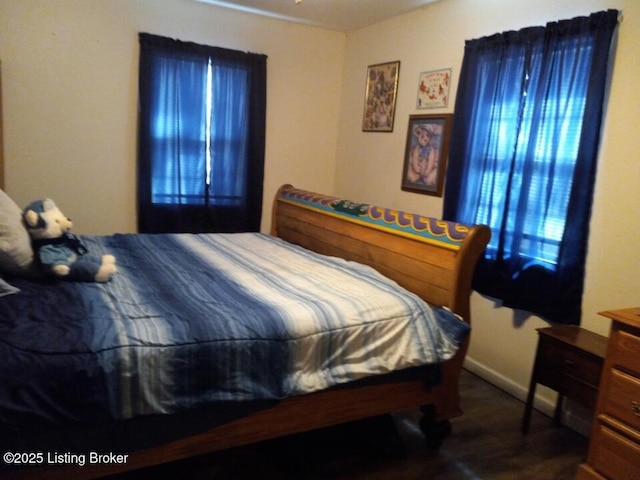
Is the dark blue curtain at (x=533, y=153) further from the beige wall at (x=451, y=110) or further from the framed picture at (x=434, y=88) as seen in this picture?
the framed picture at (x=434, y=88)

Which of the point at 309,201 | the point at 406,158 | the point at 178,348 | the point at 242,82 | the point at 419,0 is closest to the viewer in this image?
the point at 178,348

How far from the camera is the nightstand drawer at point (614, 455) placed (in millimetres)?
1742

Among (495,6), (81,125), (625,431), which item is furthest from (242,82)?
(625,431)

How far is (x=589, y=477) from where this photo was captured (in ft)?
6.27

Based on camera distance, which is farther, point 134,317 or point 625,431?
point 625,431

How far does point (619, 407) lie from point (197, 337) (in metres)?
1.58

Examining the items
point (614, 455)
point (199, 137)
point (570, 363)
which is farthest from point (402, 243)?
point (199, 137)

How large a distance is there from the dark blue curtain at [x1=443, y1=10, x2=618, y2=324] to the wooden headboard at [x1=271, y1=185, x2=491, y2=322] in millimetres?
749

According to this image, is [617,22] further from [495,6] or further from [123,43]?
[123,43]

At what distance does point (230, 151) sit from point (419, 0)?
1.88m

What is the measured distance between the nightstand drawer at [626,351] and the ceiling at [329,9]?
2683 millimetres

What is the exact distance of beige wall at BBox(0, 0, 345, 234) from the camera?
11.0 ft

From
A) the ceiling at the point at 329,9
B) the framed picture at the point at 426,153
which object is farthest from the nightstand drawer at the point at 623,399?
the ceiling at the point at 329,9

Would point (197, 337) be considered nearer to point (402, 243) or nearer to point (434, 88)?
point (402, 243)
